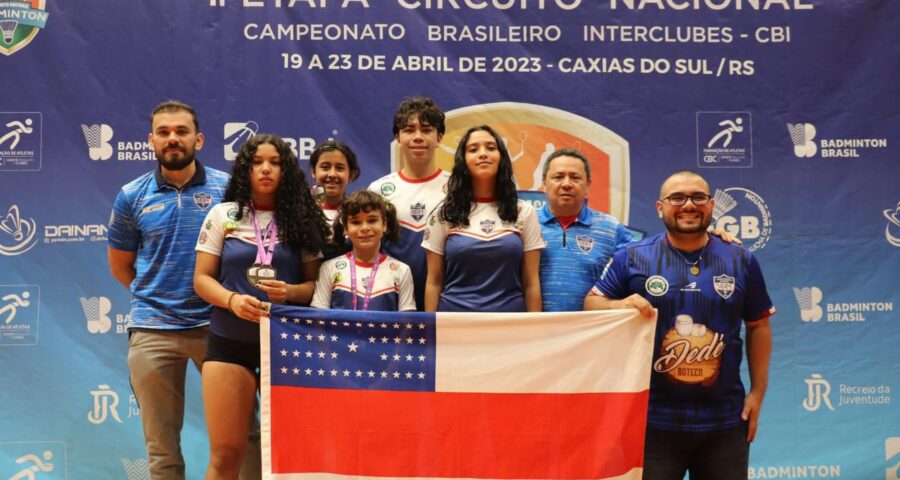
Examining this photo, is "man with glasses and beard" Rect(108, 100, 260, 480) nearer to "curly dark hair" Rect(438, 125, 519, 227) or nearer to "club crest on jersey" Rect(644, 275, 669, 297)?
"curly dark hair" Rect(438, 125, 519, 227)

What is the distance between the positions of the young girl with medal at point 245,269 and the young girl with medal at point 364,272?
8 centimetres

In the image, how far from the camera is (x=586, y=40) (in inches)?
183

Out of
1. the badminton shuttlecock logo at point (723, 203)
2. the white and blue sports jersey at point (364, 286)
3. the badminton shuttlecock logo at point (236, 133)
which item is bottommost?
the white and blue sports jersey at point (364, 286)

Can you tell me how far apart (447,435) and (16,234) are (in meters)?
2.90

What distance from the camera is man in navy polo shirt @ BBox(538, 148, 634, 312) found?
3.11 metres

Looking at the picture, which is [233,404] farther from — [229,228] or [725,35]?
[725,35]

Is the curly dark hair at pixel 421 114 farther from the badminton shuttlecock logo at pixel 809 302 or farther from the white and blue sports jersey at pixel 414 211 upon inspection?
the badminton shuttlecock logo at pixel 809 302

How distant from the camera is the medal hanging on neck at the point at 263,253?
2947 mm

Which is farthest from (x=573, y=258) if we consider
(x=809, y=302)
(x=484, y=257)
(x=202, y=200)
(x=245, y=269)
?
(x=809, y=302)

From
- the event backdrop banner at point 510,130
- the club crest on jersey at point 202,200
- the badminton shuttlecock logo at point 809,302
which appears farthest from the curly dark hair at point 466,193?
the badminton shuttlecock logo at point 809,302

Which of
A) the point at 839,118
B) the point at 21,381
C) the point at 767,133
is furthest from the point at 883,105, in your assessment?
the point at 21,381

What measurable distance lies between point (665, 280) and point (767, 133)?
232 cm

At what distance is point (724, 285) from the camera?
2.73 meters

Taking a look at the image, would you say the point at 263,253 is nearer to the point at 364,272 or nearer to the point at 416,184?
the point at 364,272
